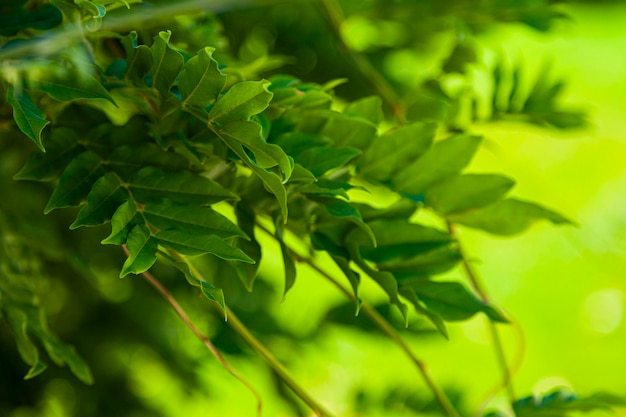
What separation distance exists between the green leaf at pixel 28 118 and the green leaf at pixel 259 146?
59mm

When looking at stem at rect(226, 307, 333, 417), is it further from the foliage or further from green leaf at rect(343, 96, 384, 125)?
green leaf at rect(343, 96, 384, 125)

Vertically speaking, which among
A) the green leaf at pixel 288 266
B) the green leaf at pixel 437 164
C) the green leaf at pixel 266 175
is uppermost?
the green leaf at pixel 266 175

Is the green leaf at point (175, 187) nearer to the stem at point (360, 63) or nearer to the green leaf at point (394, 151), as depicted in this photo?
the green leaf at point (394, 151)

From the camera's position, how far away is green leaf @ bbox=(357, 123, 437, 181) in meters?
0.33

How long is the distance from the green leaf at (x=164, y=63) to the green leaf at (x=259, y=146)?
0.10 feet

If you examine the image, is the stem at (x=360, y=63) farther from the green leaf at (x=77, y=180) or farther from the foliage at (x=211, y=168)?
the green leaf at (x=77, y=180)

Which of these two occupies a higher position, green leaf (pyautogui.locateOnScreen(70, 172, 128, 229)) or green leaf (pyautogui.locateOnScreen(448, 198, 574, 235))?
green leaf (pyautogui.locateOnScreen(70, 172, 128, 229))

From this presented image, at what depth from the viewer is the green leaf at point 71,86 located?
26 cm

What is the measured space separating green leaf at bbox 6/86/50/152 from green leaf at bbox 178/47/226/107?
0.05m

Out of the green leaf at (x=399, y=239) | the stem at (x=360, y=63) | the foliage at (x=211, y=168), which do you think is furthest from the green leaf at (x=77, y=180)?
the stem at (x=360, y=63)

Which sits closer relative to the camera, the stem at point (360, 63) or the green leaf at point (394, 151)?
the green leaf at point (394, 151)

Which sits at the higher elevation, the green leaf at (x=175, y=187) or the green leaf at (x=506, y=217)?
the green leaf at (x=175, y=187)

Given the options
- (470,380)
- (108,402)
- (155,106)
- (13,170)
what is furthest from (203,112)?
(470,380)

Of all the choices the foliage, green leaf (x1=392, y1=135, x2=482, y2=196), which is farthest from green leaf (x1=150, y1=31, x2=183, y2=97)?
green leaf (x1=392, y1=135, x2=482, y2=196)
